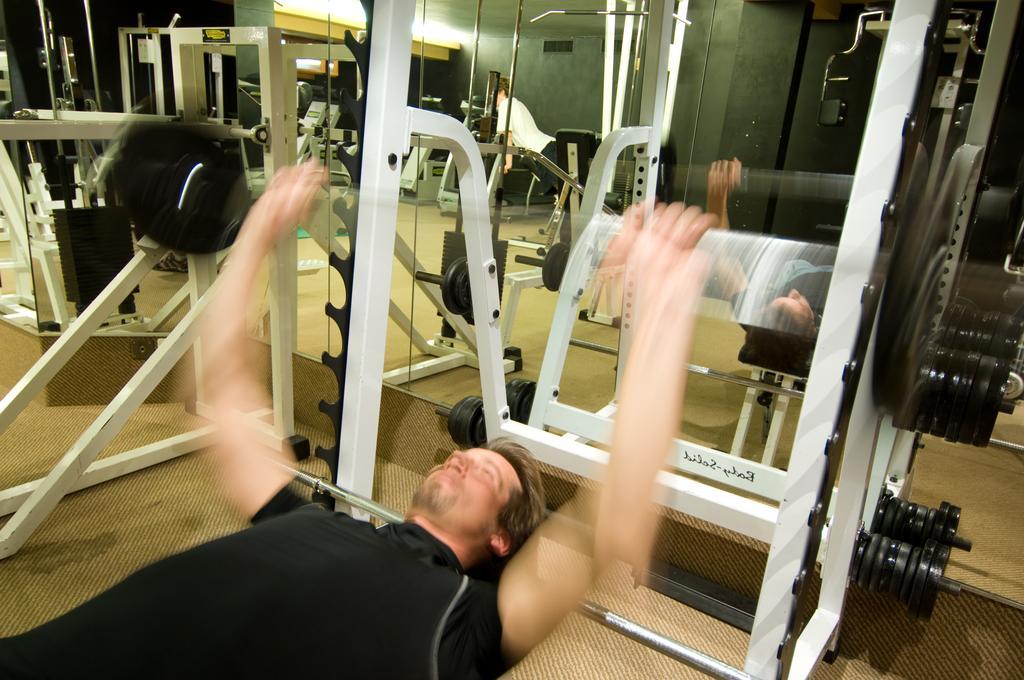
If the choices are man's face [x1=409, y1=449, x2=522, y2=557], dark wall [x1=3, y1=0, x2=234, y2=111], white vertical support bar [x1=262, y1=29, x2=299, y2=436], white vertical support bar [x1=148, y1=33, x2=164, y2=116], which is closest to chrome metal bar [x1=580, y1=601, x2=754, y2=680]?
man's face [x1=409, y1=449, x2=522, y2=557]

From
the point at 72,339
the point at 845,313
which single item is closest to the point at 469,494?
the point at 845,313

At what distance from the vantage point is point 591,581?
1.01 m

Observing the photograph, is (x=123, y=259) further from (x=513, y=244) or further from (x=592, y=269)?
(x=592, y=269)

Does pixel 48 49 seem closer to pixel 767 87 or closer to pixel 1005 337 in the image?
pixel 767 87

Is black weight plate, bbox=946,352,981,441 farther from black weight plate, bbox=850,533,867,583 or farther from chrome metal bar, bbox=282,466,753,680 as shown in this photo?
chrome metal bar, bbox=282,466,753,680

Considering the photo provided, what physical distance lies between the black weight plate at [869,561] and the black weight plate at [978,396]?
35 centimetres

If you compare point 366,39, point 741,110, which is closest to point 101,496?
point 366,39

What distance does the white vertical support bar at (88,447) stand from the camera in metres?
2.06

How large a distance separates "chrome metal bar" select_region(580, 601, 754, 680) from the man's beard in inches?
12.8

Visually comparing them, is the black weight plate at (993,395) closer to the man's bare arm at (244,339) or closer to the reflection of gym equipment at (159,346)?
the man's bare arm at (244,339)

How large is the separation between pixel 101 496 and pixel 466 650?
75.5 inches

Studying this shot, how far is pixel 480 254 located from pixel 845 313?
3.47 ft

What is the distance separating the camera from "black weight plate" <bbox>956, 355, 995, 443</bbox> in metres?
1.45

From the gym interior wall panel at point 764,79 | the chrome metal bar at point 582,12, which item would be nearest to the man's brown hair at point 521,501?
the chrome metal bar at point 582,12
